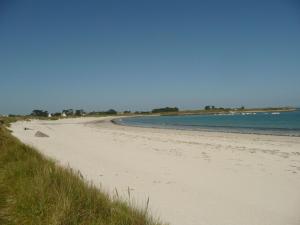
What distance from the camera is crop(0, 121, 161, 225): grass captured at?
13.0ft

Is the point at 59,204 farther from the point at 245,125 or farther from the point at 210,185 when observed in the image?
the point at 245,125

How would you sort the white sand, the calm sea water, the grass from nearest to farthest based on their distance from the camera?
the grass < the white sand < the calm sea water

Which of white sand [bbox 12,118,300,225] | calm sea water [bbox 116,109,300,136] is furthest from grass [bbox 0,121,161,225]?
calm sea water [bbox 116,109,300,136]

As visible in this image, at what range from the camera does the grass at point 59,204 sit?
156 inches

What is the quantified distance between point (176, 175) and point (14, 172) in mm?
3923

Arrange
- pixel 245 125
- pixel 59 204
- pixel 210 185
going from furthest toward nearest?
pixel 245 125 → pixel 210 185 → pixel 59 204

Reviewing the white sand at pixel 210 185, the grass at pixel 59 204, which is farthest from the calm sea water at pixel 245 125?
the grass at pixel 59 204

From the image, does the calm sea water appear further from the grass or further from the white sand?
the grass

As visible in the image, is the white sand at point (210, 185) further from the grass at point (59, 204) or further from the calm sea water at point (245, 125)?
the calm sea water at point (245, 125)

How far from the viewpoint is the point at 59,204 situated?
420cm

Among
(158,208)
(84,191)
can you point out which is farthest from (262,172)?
(84,191)

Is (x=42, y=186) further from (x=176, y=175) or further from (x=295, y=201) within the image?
(x=295, y=201)

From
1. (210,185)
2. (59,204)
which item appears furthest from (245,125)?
(59,204)

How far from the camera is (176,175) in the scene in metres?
8.07
